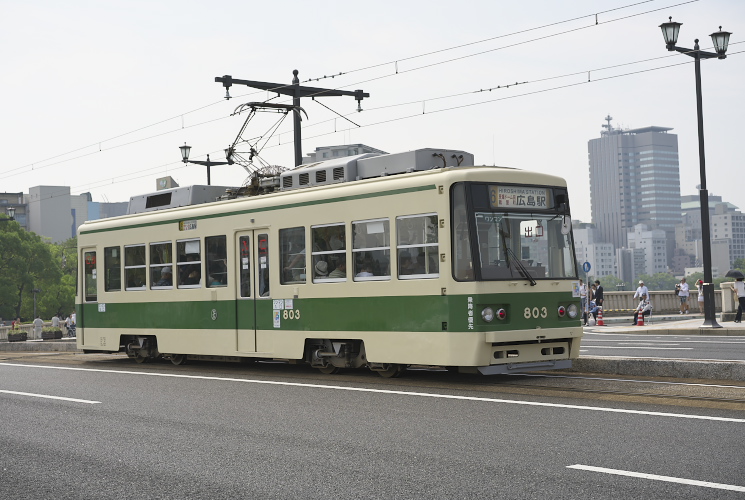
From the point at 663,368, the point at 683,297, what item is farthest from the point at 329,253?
the point at 683,297

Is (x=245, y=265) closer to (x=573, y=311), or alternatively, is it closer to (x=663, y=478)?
(x=573, y=311)

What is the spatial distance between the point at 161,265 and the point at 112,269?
184 cm

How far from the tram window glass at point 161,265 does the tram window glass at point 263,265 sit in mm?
2556

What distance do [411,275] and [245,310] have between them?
376 centimetres

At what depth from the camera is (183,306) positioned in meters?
17.2

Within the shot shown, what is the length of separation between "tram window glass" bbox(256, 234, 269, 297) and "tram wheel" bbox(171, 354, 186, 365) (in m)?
3.27

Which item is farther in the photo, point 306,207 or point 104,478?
point 306,207

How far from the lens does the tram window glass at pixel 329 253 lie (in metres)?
14.1

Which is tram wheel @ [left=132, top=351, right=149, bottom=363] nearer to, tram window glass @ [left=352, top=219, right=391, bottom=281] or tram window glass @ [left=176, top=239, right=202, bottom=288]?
tram window glass @ [left=176, top=239, right=202, bottom=288]

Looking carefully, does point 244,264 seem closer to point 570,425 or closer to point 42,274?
point 570,425

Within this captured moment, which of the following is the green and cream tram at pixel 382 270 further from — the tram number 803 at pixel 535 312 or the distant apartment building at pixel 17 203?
the distant apartment building at pixel 17 203


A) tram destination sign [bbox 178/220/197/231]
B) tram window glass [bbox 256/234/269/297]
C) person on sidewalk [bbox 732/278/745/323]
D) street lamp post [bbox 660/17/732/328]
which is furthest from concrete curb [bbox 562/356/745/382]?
person on sidewalk [bbox 732/278/745/323]

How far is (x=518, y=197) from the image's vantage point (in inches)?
519

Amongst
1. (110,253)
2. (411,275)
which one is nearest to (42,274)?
(110,253)
